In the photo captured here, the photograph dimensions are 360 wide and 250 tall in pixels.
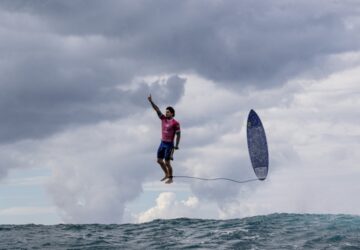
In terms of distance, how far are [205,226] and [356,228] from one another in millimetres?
7600

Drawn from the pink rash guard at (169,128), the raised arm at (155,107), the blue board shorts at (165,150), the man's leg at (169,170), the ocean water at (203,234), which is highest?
the raised arm at (155,107)

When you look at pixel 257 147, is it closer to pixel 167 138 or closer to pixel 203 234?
pixel 167 138

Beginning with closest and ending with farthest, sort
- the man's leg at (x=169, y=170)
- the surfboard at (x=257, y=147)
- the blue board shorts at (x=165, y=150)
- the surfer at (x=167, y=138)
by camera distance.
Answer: the surfer at (x=167, y=138) < the blue board shorts at (x=165, y=150) < the man's leg at (x=169, y=170) < the surfboard at (x=257, y=147)

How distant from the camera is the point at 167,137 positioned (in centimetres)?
2756

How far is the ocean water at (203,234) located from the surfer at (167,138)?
122 inches

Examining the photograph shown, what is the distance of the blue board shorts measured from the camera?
27.8m

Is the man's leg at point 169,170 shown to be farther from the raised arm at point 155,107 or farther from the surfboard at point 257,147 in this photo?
the surfboard at point 257,147

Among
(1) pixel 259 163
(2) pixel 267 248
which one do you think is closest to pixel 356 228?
(2) pixel 267 248

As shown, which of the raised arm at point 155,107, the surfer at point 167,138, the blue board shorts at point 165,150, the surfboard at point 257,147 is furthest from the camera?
the surfboard at point 257,147

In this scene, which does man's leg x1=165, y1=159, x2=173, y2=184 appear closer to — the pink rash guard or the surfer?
the surfer

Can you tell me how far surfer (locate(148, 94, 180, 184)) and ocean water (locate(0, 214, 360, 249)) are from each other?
3.10 meters

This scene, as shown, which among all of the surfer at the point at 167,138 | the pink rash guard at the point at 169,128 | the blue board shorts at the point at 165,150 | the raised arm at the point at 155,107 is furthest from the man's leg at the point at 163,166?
the raised arm at the point at 155,107

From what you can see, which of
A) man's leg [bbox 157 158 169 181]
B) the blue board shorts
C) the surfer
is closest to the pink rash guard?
the surfer

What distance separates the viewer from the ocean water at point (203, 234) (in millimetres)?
22125
